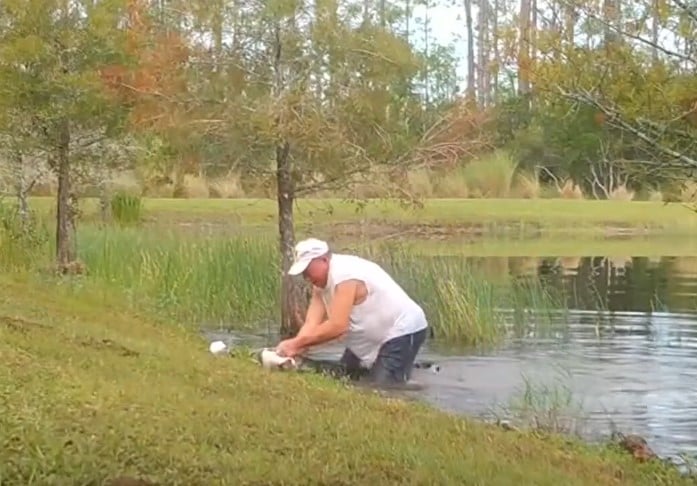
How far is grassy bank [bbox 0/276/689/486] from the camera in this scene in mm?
5594

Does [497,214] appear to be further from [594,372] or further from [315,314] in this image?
[315,314]

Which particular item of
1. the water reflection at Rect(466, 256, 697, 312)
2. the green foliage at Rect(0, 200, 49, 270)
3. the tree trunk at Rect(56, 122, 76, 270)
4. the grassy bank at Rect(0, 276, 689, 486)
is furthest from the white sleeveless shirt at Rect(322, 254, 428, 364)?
the water reflection at Rect(466, 256, 697, 312)

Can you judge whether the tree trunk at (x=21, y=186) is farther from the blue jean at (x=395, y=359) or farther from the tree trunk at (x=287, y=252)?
the blue jean at (x=395, y=359)

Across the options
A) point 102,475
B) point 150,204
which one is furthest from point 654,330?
point 150,204

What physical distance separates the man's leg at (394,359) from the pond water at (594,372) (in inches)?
8.3

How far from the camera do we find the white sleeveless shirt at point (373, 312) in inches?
402

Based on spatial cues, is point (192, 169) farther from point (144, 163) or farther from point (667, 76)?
point (667, 76)

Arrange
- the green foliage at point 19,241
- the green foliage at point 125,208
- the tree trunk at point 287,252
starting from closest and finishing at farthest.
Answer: the tree trunk at point 287,252 < the green foliage at point 19,241 < the green foliage at point 125,208

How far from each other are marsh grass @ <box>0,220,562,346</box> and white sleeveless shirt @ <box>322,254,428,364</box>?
349 cm

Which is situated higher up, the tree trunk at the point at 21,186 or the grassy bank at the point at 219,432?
the tree trunk at the point at 21,186

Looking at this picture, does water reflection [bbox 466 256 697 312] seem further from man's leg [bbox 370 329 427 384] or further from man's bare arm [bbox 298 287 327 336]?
man's bare arm [bbox 298 287 327 336]

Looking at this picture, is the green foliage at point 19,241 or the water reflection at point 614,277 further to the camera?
the water reflection at point 614,277

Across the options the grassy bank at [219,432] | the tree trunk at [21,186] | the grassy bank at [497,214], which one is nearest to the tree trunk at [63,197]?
the tree trunk at [21,186]

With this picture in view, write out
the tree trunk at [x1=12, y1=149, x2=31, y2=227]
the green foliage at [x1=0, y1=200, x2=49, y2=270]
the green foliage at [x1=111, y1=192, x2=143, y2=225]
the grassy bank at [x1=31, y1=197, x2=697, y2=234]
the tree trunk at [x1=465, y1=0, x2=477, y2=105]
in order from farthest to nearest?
the tree trunk at [x1=465, y1=0, x2=477, y2=105], the grassy bank at [x1=31, y1=197, x2=697, y2=234], the green foliage at [x1=111, y1=192, x2=143, y2=225], the tree trunk at [x1=12, y1=149, x2=31, y2=227], the green foliage at [x1=0, y1=200, x2=49, y2=270]
